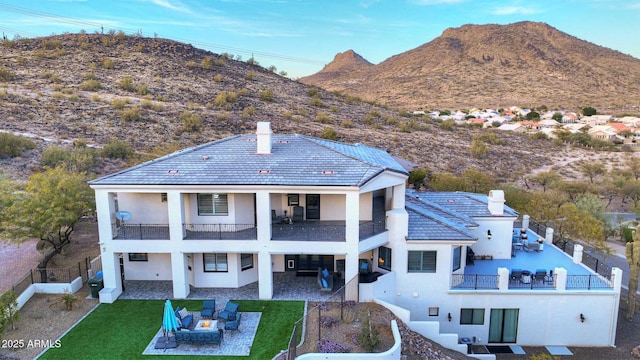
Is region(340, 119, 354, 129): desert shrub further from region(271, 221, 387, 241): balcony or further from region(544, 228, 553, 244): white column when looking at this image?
region(271, 221, 387, 241): balcony

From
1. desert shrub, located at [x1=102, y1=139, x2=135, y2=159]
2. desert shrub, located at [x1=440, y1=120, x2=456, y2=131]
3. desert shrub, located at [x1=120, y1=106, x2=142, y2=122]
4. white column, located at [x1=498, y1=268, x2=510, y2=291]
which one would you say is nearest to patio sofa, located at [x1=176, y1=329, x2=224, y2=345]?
white column, located at [x1=498, y1=268, x2=510, y2=291]

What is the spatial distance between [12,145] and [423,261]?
41997mm

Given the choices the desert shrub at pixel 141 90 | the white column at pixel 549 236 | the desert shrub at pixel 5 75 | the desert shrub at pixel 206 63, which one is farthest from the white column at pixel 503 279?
the desert shrub at pixel 5 75

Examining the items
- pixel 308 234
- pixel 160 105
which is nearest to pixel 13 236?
pixel 308 234

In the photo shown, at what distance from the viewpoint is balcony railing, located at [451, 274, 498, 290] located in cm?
1914

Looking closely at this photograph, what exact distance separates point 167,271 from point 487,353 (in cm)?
1648

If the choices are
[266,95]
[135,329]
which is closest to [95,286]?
[135,329]

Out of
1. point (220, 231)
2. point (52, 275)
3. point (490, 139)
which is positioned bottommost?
point (52, 275)

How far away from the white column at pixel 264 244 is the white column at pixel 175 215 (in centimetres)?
366

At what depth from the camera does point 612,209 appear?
45.0 metres

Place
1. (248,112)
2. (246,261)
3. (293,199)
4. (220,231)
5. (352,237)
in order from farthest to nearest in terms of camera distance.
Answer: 1. (248,112)
2. (293,199)
3. (246,261)
4. (220,231)
5. (352,237)

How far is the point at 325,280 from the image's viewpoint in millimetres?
19625

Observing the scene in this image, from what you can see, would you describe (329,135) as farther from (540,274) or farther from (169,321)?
(169,321)

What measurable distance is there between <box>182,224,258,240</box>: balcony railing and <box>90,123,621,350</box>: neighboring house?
0.17 feet
